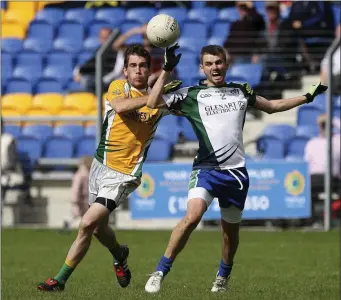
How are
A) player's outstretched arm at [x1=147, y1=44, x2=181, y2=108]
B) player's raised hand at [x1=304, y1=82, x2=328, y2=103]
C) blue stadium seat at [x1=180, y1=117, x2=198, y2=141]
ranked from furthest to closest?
blue stadium seat at [x1=180, y1=117, x2=198, y2=141], player's raised hand at [x1=304, y1=82, x2=328, y2=103], player's outstretched arm at [x1=147, y1=44, x2=181, y2=108]

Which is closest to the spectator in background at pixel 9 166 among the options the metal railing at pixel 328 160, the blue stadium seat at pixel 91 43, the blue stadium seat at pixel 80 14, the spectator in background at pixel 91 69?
the spectator in background at pixel 91 69

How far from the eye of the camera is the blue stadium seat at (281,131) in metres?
19.4

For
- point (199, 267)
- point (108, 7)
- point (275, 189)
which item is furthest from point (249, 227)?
point (108, 7)

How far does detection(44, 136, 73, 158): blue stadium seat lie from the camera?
66.3 ft

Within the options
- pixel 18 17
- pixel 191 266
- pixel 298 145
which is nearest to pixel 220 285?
pixel 191 266

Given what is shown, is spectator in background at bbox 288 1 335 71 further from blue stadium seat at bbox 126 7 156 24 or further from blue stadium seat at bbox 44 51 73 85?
blue stadium seat at bbox 44 51 73 85

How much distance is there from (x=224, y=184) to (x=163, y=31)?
1.36 meters

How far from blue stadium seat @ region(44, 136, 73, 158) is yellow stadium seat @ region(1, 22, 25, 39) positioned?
18.6 ft

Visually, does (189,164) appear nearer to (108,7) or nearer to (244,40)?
(244,40)

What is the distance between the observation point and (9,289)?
925cm

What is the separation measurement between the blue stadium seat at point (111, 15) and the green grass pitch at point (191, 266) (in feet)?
24.1

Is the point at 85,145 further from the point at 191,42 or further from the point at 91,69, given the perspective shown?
the point at 191,42

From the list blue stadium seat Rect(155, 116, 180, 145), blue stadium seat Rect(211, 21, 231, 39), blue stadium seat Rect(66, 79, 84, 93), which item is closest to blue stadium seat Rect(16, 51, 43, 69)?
blue stadium seat Rect(66, 79, 84, 93)

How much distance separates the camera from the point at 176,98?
885 cm
